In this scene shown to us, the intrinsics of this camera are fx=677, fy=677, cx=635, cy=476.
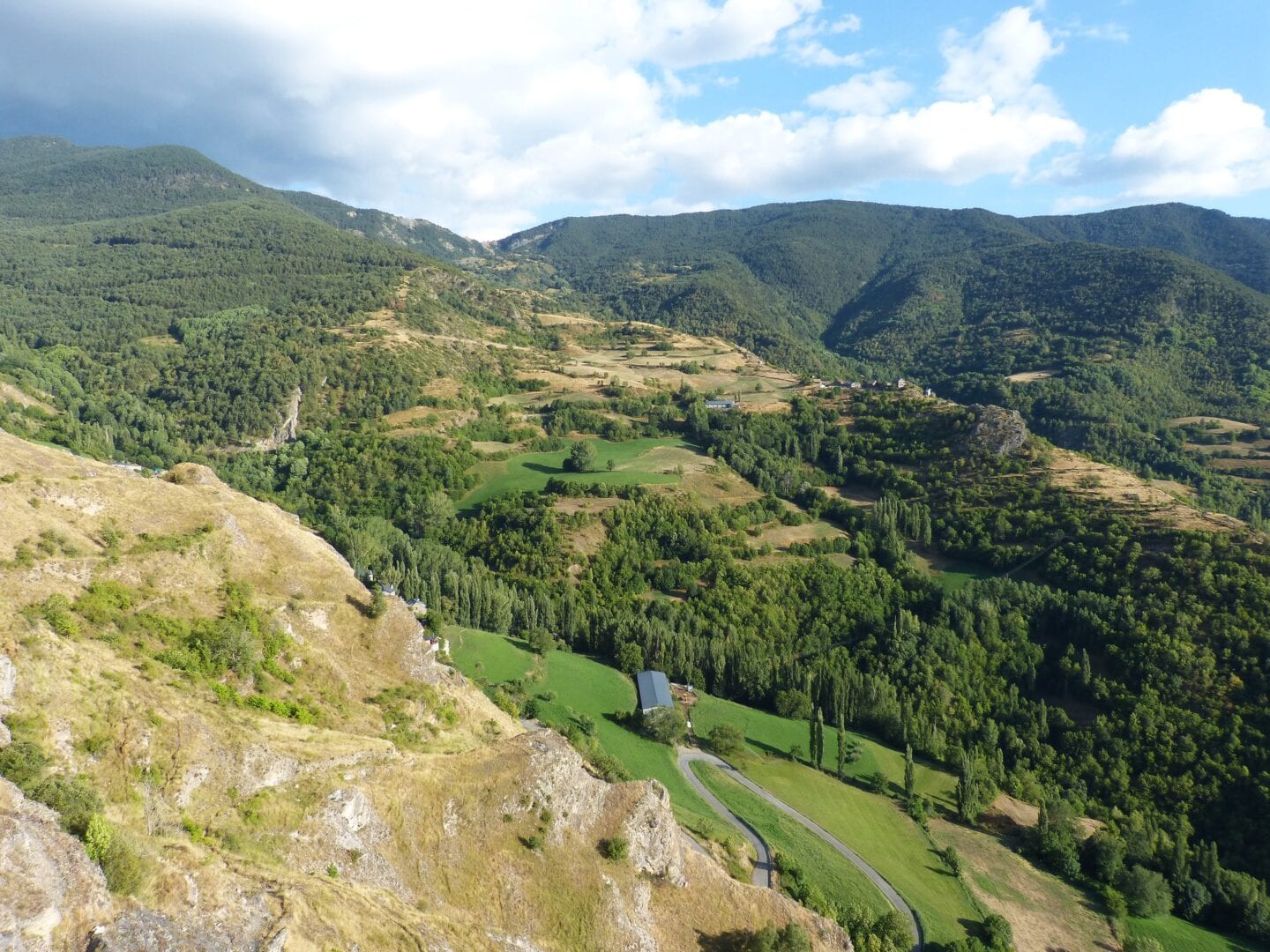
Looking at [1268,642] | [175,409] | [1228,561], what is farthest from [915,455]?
[175,409]

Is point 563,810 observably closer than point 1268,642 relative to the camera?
Yes

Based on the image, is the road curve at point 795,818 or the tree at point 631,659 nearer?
the road curve at point 795,818

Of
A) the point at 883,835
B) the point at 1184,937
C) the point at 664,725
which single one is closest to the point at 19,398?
the point at 664,725

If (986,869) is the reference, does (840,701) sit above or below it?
above

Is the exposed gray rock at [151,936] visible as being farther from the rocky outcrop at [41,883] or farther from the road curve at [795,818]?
the road curve at [795,818]

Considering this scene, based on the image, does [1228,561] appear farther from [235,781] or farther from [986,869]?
[235,781]

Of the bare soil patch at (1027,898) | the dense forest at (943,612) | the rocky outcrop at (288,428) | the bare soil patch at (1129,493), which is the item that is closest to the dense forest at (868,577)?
the dense forest at (943,612)

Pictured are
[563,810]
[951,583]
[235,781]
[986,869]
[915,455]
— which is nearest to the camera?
[235,781]

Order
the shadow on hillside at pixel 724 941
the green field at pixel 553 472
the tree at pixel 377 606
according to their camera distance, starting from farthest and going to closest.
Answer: the green field at pixel 553 472, the tree at pixel 377 606, the shadow on hillside at pixel 724 941
